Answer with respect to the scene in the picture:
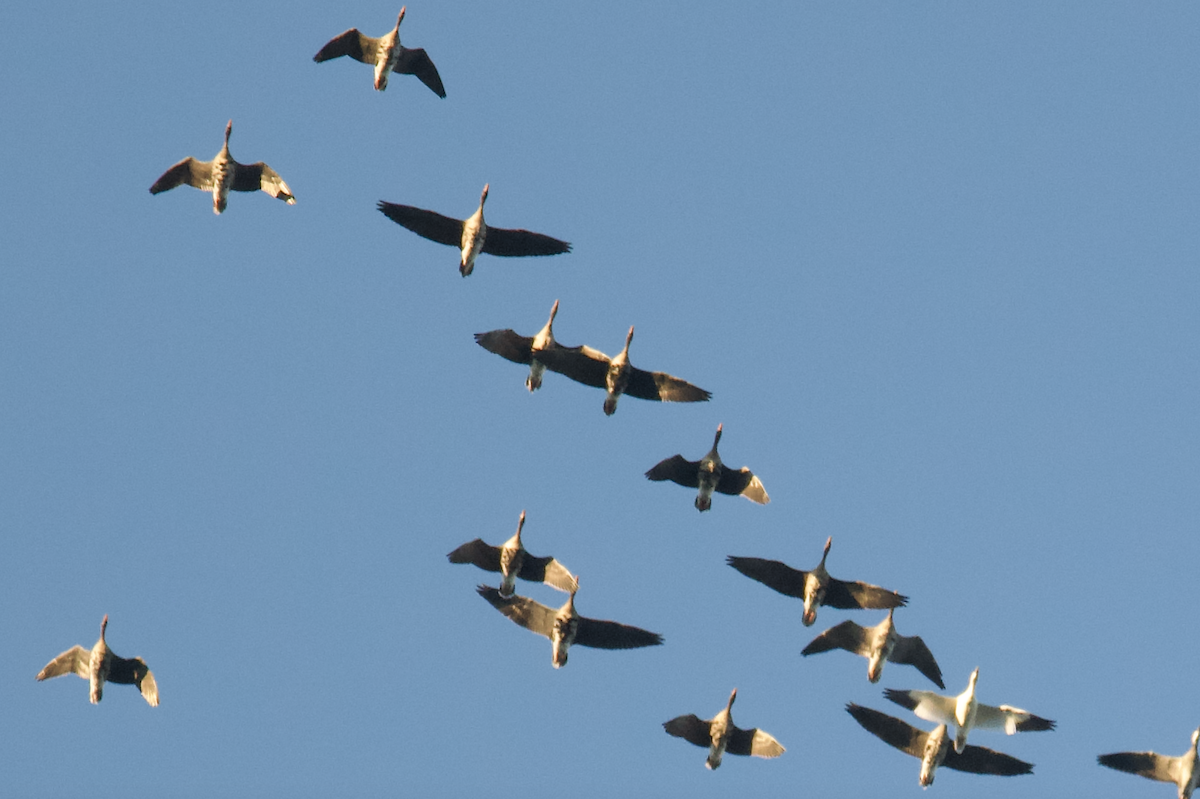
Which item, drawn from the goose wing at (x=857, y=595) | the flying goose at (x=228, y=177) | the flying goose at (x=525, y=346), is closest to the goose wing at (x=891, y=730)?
the goose wing at (x=857, y=595)

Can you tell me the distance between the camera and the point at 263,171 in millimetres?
31500

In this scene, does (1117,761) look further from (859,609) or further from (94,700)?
(94,700)

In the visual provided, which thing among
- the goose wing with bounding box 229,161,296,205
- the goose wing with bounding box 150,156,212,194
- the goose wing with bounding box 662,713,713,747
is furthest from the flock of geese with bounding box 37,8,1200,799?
the goose wing with bounding box 150,156,212,194

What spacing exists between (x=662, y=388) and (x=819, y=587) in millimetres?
4861

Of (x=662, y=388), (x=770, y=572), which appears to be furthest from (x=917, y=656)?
(x=662, y=388)

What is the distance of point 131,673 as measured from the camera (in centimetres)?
3066

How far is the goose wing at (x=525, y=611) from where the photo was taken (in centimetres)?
2981

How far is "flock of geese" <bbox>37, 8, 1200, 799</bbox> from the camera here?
96.7 feet

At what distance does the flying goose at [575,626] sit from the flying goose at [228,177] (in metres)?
9.12

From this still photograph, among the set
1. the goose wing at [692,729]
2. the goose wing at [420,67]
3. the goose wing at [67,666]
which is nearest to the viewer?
the goose wing at [692,729]

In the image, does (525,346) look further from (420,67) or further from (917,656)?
(917,656)

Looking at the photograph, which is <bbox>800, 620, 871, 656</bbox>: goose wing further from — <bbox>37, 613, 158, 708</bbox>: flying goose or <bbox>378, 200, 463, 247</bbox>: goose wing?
<bbox>37, 613, 158, 708</bbox>: flying goose

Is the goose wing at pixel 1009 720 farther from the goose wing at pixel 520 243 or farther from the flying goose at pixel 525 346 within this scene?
the goose wing at pixel 520 243

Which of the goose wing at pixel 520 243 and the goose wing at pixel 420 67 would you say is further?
the goose wing at pixel 420 67
